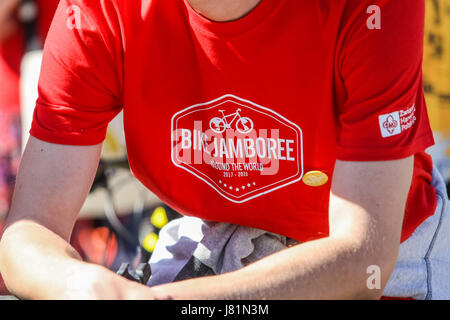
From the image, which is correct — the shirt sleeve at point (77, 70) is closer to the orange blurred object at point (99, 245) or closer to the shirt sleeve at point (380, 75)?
the shirt sleeve at point (380, 75)

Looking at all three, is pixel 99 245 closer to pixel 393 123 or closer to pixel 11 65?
pixel 11 65

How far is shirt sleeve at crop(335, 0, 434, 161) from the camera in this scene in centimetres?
157

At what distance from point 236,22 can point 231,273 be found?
24.8 inches

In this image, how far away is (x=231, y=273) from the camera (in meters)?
1.42

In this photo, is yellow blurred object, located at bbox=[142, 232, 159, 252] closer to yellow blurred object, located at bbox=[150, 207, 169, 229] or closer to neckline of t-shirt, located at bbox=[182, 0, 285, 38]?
yellow blurred object, located at bbox=[150, 207, 169, 229]

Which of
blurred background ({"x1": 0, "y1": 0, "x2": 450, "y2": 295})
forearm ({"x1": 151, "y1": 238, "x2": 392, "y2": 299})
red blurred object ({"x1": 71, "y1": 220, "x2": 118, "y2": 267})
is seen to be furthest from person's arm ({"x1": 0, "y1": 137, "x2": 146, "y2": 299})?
red blurred object ({"x1": 71, "y1": 220, "x2": 118, "y2": 267})

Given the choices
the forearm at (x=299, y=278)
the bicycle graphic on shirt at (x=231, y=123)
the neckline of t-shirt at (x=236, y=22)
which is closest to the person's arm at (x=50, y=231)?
the forearm at (x=299, y=278)

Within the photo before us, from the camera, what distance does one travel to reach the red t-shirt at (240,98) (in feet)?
5.28

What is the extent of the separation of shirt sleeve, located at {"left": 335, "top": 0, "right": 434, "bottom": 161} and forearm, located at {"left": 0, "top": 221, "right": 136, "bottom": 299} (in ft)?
2.00

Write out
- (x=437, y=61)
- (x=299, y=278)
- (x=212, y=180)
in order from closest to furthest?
(x=299, y=278)
(x=212, y=180)
(x=437, y=61)

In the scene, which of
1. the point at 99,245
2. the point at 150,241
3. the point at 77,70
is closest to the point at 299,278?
the point at 77,70
